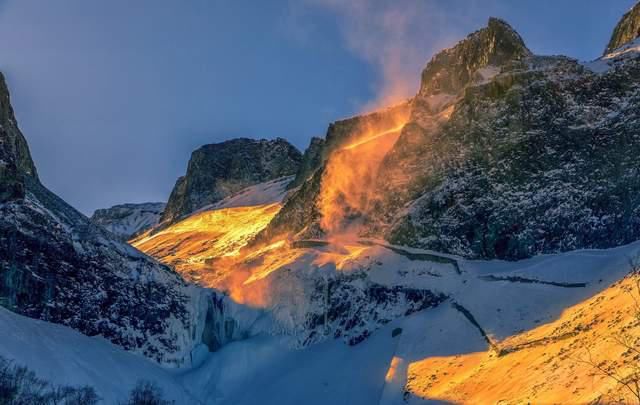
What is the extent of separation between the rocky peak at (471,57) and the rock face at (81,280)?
2240 inches

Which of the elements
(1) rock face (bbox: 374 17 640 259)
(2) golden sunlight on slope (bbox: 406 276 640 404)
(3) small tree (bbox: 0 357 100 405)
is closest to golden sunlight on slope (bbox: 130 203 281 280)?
(1) rock face (bbox: 374 17 640 259)

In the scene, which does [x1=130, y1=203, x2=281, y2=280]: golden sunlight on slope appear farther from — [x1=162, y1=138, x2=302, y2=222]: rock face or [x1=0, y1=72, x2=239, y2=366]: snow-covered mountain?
[x1=162, y1=138, x2=302, y2=222]: rock face

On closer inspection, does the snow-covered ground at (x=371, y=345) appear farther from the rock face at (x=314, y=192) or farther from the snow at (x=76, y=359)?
the rock face at (x=314, y=192)

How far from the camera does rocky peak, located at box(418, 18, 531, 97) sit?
359 feet

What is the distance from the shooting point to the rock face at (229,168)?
165 metres

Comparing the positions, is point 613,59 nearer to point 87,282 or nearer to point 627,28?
point 627,28

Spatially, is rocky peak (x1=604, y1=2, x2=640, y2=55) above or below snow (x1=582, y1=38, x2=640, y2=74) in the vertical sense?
above

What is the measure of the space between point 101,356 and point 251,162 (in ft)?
369

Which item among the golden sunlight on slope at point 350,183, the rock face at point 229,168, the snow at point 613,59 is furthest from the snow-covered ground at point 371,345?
the rock face at point 229,168

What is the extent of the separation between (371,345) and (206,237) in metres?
56.2

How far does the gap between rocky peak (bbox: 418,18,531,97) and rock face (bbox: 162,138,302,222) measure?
161 feet

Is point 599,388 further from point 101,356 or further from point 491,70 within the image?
point 491,70

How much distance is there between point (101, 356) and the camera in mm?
58375

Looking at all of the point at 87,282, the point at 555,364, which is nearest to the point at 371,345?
the point at 555,364
